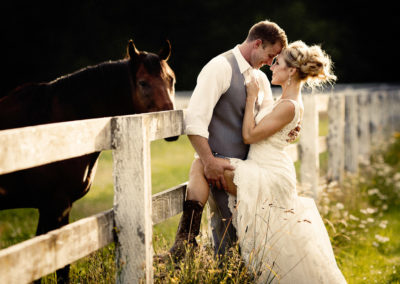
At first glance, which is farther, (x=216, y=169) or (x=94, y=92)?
(x=94, y=92)

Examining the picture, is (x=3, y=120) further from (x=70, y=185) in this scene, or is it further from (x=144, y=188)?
(x=144, y=188)

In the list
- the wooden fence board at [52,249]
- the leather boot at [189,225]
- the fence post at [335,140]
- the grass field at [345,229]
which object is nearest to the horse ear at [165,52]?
the grass field at [345,229]

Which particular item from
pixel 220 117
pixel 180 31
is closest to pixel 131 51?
pixel 220 117

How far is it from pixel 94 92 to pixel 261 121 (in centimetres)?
156

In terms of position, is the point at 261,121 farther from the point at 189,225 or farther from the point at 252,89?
the point at 189,225

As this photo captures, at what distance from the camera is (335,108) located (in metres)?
6.50

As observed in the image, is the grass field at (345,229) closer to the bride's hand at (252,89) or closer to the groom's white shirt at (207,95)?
the groom's white shirt at (207,95)

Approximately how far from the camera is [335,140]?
6.43 meters

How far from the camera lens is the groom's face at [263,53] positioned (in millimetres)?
3479

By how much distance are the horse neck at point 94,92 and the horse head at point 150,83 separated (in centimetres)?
8

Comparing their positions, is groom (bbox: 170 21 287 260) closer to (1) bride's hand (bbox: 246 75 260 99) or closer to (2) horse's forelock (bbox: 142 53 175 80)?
(1) bride's hand (bbox: 246 75 260 99)

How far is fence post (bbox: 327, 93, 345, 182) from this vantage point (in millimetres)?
6402

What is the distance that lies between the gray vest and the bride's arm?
78 mm

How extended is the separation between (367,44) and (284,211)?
94.8ft
